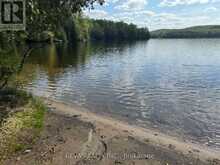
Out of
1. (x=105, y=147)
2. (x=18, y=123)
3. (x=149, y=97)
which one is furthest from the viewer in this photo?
(x=149, y=97)

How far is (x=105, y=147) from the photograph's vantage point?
31.6 feet

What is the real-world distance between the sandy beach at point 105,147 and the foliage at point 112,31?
110941mm

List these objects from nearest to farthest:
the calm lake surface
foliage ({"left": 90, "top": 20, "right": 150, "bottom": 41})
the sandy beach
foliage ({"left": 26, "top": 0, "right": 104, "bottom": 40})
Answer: the sandy beach, foliage ({"left": 26, "top": 0, "right": 104, "bottom": 40}), the calm lake surface, foliage ({"left": 90, "top": 20, "right": 150, "bottom": 41})

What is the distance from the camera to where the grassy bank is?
853 centimetres

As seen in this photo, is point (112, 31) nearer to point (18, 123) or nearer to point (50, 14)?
point (50, 14)

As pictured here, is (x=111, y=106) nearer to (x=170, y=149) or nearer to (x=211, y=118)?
(x=211, y=118)

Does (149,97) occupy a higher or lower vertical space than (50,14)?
lower

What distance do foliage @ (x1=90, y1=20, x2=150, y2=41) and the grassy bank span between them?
361ft

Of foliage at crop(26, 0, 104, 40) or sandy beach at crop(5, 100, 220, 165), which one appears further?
foliage at crop(26, 0, 104, 40)

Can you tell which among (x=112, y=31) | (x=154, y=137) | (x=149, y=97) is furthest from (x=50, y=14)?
(x=112, y=31)

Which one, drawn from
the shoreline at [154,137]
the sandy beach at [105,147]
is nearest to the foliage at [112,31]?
the shoreline at [154,137]

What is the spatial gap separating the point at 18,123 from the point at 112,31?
408 ft

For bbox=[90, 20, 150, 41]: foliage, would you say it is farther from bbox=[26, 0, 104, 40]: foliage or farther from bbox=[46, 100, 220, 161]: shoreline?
bbox=[26, 0, 104, 40]: foliage

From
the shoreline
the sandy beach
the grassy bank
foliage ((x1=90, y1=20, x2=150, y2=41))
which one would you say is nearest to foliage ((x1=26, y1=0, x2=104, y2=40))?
the grassy bank
